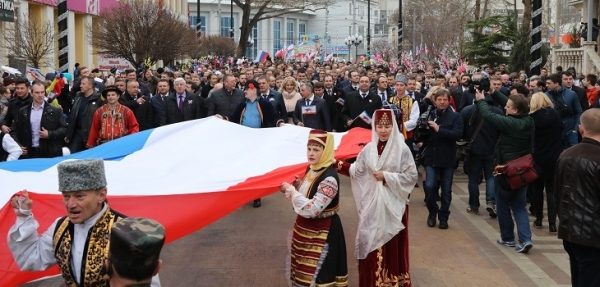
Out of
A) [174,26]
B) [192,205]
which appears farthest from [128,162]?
[174,26]

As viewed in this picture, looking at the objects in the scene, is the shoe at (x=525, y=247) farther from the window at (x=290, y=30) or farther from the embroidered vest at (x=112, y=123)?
the window at (x=290, y=30)

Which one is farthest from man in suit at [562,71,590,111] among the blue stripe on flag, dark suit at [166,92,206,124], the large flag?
the blue stripe on flag

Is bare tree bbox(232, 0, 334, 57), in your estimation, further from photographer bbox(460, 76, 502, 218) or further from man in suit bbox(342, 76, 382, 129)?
photographer bbox(460, 76, 502, 218)

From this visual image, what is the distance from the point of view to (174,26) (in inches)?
1025

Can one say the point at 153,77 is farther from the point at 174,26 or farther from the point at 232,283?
the point at 232,283

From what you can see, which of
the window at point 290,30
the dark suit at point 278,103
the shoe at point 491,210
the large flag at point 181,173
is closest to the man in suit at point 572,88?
the shoe at point 491,210

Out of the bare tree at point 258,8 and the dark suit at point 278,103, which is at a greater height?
the bare tree at point 258,8

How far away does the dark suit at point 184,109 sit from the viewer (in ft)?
39.7

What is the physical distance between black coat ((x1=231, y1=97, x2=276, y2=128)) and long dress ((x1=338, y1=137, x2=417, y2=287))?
506 centimetres

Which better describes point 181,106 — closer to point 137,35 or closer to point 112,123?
point 112,123

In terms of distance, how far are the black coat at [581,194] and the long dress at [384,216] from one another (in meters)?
1.40

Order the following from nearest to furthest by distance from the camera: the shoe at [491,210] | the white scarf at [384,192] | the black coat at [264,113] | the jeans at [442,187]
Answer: the white scarf at [384,192], the jeans at [442,187], the shoe at [491,210], the black coat at [264,113]

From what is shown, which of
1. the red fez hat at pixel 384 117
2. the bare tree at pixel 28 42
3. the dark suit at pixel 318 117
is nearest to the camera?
the red fez hat at pixel 384 117

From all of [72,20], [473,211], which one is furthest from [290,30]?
[473,211]
